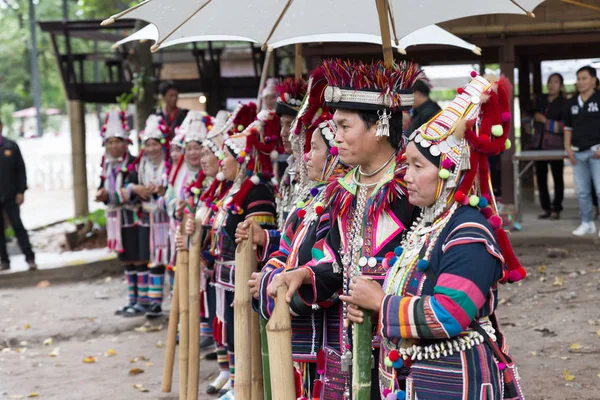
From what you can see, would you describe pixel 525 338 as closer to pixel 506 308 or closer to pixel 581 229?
pixel 506 308

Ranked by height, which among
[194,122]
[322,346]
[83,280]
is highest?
[194,122]

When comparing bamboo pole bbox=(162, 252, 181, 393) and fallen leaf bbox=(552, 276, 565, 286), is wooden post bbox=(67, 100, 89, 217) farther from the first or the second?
bamboo pole bbox=(162, 252, 181, 393)

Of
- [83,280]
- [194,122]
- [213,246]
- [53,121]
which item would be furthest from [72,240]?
[53,121]

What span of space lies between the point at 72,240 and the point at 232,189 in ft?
28.8

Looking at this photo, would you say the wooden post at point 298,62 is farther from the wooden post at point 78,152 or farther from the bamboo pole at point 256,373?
the wooden post at point 78,152

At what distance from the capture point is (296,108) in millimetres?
4652

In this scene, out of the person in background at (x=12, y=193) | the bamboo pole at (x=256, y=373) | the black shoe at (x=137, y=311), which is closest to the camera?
the bamboo pole at (x=256, y=373)

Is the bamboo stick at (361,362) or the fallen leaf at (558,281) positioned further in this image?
the fallen leaf at (558,281)

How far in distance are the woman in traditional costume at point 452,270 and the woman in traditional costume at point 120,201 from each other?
19.2ft

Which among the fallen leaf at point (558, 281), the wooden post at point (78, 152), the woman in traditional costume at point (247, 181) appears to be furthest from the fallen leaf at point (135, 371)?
the wooden post at point (78, 152)

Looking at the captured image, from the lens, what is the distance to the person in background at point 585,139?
9.52m

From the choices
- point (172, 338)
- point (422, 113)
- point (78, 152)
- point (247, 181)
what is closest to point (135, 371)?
point (172, 338)

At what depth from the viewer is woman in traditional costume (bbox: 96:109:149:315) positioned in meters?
8.52

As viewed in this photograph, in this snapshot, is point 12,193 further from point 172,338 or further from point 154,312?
point 172,338
